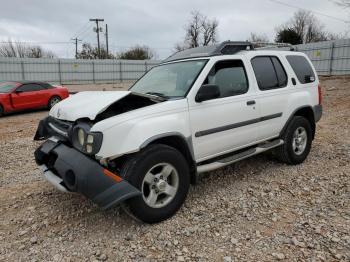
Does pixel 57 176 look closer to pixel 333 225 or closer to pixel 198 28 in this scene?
pixel 333 225

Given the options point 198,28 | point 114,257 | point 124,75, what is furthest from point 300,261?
point 198,28

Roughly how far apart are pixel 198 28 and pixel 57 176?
59819 mm

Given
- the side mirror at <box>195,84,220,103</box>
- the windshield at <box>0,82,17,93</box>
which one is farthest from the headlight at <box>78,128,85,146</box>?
the windshield at <box>0,82,17,93</box>

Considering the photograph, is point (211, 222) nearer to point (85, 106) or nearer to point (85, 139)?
point (85, 139)

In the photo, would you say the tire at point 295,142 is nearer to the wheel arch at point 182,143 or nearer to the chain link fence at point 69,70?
the wheel arch at point 182,143

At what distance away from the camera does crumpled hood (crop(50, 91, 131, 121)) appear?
3256mm

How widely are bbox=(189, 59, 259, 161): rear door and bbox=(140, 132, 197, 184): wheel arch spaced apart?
0.43 feet

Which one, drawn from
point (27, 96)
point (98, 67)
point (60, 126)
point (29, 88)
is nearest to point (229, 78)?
point (60, 126)

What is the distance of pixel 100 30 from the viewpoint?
48.6 meters

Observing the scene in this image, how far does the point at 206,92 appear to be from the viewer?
3.49m

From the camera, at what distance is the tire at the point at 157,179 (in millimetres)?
3039

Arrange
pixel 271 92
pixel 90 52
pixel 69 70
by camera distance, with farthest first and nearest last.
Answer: pixel 90 52
pixel 69 70
pixel 271 92

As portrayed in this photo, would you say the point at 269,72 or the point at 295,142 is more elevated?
the point at 269,72

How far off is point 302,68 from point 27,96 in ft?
33.8
